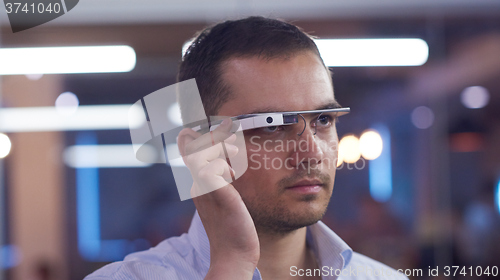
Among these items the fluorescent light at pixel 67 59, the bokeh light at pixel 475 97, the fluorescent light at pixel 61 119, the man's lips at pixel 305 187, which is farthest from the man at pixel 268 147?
the bokeh light at pixel 475 97

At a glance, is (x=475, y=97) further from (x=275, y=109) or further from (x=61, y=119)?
(x=61, y=119)

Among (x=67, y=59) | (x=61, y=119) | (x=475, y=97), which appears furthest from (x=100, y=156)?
(x=475, y=97)

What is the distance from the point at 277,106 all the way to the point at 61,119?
6.74 feet

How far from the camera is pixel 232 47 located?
1181mm

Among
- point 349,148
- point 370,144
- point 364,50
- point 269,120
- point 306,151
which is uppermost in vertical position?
point 364,50

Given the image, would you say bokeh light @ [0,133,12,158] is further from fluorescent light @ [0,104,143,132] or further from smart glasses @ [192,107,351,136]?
smart glasses @ [192,107,351,136]

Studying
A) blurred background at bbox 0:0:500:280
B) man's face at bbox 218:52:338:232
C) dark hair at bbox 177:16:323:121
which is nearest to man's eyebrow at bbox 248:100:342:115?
man's face at bbox 218:52:338:232

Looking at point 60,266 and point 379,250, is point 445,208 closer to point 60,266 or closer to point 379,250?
point 379,250

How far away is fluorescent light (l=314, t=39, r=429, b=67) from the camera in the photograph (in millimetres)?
1653

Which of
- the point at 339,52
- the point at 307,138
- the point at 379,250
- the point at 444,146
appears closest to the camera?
the point at 307,138

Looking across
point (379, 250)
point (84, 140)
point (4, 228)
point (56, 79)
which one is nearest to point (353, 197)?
point (379, 250)

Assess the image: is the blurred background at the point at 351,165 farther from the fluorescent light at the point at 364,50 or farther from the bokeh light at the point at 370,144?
the fluorescent light at the point at 364,50

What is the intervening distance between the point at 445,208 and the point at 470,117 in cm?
71

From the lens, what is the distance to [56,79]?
2.43 meters
